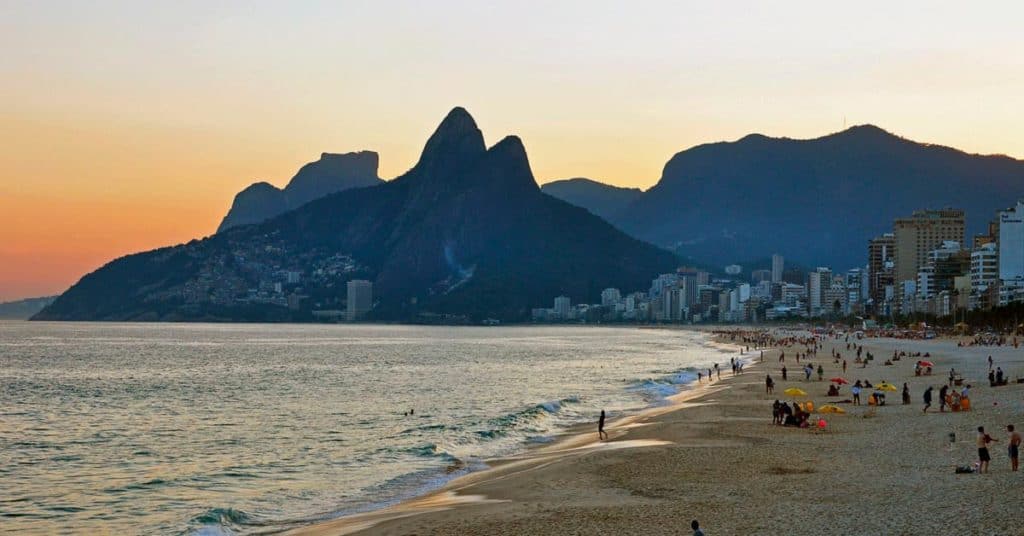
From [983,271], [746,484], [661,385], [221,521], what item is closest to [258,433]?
[221,521]

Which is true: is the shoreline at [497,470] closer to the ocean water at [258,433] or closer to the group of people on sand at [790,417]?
the ocean water at [258,433]

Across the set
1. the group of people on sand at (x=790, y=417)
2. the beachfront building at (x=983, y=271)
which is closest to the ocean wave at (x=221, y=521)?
the group of people on sand at (x=790, y=417)

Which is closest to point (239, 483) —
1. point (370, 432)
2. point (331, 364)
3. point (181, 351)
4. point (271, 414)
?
point (370, 432)

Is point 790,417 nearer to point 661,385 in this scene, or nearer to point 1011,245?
point 661,385

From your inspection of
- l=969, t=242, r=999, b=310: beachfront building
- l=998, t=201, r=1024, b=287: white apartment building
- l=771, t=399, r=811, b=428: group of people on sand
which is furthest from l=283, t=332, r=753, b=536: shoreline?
l=998, t=201, r=1024, b=287: white apartment building

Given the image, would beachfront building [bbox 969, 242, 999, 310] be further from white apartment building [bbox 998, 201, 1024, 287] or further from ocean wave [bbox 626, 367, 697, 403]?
ocean wave [bbox 626, 367, 697, 403]

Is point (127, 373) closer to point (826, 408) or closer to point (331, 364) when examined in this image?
point (331, 364)
